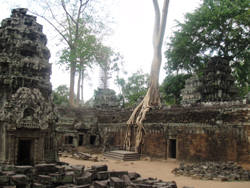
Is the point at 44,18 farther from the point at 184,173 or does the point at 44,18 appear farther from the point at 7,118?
the point at 184,173

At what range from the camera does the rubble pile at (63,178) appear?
698cm

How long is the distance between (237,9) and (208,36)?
3.07 metres

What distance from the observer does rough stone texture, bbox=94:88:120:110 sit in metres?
25.4

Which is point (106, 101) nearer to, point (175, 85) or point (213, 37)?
point (175, 85)

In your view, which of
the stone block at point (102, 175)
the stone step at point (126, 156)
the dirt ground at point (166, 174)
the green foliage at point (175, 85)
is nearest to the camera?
the stone block at point (102, 175)

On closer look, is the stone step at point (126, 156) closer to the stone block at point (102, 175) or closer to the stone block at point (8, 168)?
the stone block at point (102, 175)

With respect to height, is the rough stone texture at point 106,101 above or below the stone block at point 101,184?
above

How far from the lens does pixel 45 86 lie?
10.5m

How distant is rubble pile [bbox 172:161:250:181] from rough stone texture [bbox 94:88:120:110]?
14.7 meters

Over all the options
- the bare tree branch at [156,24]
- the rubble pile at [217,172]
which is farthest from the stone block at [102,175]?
the bare tree branch at [156,24]

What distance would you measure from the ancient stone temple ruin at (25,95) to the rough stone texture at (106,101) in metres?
14.3

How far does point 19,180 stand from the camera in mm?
6980

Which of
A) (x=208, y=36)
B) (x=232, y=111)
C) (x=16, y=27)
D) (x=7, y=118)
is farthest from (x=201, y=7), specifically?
(x=7, y=118)

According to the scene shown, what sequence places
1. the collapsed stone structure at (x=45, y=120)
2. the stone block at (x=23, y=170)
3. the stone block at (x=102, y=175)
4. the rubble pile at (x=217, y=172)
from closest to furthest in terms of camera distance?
the stone block at (x=23, y=170), the stone block at (x=102, y=175), the collapsed stone structure at (x=45, y=120), the rubble pile at (x=217, y=172)
